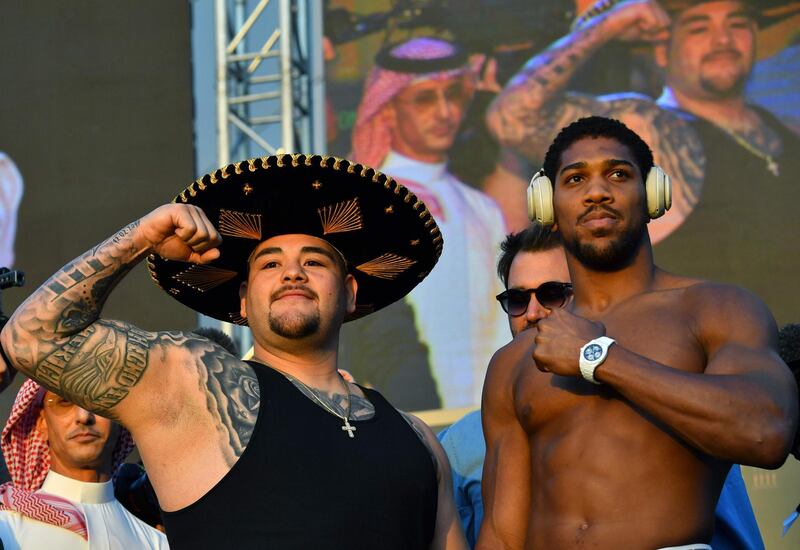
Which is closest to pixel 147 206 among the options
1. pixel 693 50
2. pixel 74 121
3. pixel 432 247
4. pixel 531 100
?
pixel 74 121

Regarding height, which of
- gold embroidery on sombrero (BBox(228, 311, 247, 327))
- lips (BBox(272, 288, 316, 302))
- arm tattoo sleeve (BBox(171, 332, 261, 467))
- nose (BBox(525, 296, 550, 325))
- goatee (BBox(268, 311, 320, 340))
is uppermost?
lips (BBox(272, 288, 316, 302))

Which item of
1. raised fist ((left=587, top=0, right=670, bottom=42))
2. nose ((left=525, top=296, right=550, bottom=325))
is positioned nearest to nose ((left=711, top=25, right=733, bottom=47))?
raised fist ((left=587, top=0, right=670, bottom=42))

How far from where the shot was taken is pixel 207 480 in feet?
13.6

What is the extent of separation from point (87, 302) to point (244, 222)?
2.37ft

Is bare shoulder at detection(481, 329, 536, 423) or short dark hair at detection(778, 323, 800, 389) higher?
bare shoulder at detection(481, 329, 536, 423)

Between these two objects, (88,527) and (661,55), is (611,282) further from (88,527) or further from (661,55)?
(661,55)

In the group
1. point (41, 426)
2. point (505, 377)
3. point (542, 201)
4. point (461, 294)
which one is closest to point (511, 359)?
point (505, 377)

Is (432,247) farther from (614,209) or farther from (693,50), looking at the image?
(693,50)

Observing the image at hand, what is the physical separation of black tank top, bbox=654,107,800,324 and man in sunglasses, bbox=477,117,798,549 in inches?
278

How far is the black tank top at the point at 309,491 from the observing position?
13.4ft

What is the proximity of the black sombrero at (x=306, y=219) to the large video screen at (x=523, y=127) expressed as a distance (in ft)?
20.2

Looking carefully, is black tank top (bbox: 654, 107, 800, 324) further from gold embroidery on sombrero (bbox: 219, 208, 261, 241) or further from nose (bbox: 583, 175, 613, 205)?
nose (bbox: 583, 175, 613, 205)

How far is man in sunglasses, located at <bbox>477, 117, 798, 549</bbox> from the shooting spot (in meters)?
3.49

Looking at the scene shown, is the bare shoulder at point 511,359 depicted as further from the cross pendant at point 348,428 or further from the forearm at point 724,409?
the forearm at point 724,409
